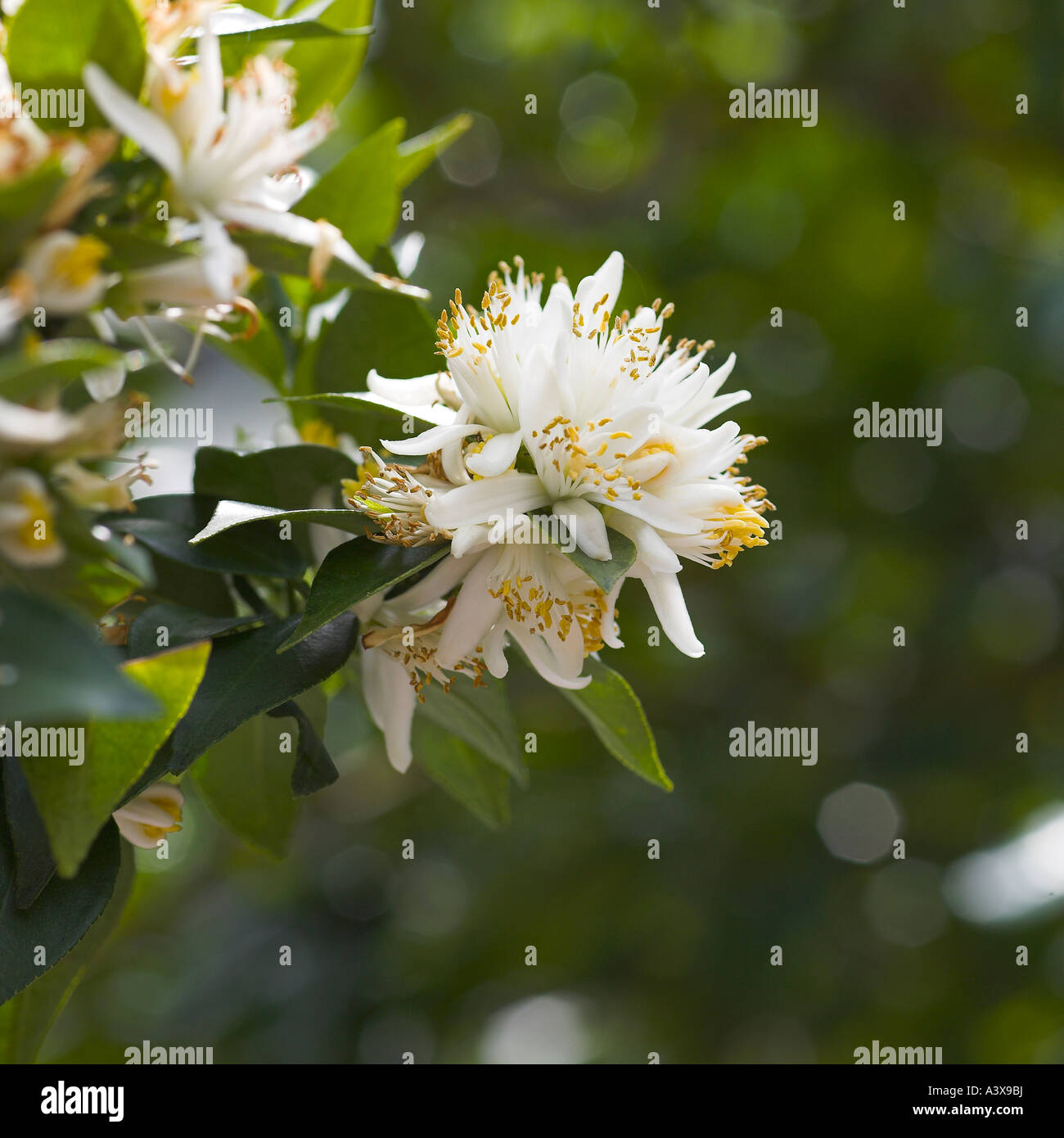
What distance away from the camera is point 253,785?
0.64m

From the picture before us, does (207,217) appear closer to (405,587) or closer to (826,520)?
(405,587)

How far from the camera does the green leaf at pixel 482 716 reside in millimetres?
632

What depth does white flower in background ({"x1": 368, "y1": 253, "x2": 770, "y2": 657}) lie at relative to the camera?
488 millimetres

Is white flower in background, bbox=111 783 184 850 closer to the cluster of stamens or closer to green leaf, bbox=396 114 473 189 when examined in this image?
the cluster of stamens

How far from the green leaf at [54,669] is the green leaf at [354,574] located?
0.12 metres

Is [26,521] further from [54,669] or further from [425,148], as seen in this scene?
[425,148]

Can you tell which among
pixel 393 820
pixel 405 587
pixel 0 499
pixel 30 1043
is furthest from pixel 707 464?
pixel 393 820

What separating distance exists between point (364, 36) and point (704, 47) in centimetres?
171

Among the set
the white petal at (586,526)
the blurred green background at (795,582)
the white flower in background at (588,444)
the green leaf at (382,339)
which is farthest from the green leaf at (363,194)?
the blurred green background at (795,582)

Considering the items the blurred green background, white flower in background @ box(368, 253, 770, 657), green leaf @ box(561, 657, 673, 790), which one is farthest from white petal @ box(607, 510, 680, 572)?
the blurred green background

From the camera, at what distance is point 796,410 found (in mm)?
2059

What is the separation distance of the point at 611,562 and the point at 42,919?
0.99 feet

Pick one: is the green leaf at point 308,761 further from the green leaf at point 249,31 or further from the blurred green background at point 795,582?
the blurred green background at point 795,582

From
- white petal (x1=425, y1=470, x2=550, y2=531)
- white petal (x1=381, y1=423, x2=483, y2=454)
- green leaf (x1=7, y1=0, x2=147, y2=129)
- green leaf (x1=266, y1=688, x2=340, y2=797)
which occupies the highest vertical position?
green leaf (x1=7, y1=0, x2=147, y2=129)
